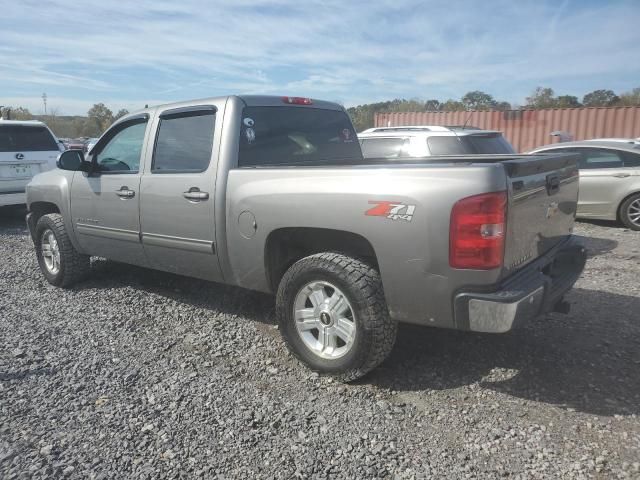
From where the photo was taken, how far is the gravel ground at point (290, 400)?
102 inches

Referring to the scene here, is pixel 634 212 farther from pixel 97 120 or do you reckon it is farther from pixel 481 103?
pixel 97 120

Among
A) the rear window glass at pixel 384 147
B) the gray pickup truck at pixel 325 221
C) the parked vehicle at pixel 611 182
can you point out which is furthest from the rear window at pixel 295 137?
the parked vehicle at pixel 611 182

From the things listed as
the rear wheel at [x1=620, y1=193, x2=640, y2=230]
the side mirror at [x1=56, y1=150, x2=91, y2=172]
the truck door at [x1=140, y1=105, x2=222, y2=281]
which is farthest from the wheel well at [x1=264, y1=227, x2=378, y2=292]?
the rear wheel at [x1=620, y1=193, x2=640, y2=230]

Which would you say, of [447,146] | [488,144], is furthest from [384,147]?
[488,144]

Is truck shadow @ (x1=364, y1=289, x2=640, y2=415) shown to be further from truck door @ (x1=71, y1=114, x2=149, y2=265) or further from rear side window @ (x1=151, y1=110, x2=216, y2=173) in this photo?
truck door @ (x1=71, y1=114, x2=149, y2=265)

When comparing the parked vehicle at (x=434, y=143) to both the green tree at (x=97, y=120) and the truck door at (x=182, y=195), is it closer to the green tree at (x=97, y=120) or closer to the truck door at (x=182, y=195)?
the truck door at (x=182, y=195)

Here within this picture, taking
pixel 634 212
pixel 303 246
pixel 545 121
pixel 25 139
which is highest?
pixel 545 121

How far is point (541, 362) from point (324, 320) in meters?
1.53

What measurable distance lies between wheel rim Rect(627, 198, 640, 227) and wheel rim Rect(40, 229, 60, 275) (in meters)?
8.28

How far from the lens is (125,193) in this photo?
4520 millimetres

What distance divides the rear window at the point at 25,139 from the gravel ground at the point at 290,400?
5.67 meters

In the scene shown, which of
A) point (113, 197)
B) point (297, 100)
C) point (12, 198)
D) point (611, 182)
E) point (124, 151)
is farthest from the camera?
point (12, 198)

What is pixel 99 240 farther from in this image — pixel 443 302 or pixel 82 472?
pixel 443 302

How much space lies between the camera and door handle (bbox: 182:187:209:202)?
385 centimetres
